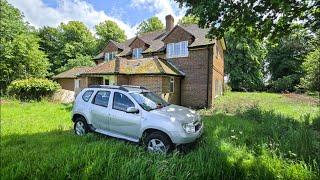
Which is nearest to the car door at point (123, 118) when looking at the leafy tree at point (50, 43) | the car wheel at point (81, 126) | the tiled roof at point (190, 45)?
the car wheel at point (81, 126)

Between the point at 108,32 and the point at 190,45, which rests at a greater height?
the point at 108,32

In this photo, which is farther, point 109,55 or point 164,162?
point 109,55

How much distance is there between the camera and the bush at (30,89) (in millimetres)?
21859

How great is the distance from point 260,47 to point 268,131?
39908mm

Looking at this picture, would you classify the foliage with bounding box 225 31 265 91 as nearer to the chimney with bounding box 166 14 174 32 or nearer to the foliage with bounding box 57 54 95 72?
the chimney with bounding box 166 14 174 32

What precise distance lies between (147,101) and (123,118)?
0.98 m

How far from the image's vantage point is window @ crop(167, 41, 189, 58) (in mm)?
20844

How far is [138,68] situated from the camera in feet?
66.3

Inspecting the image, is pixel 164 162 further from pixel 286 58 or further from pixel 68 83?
pixel 286 58

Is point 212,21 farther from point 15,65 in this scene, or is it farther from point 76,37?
point 76,37

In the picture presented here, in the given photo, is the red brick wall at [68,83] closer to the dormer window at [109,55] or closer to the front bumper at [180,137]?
the dormer window at [109,55]

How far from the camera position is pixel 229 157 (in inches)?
226

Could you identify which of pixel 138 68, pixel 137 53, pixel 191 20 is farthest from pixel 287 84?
pixel 191 20

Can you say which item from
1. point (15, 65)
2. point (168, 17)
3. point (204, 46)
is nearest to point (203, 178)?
point (204, 46)
